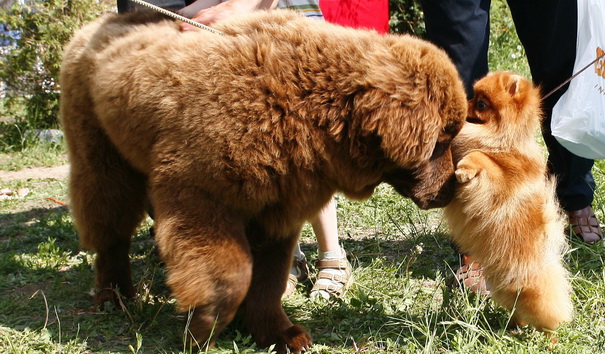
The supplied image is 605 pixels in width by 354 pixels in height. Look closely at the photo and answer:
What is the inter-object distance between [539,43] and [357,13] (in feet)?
4.14

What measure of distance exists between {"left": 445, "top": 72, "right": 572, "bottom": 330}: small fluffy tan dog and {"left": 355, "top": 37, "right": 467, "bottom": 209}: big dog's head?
0.17 m

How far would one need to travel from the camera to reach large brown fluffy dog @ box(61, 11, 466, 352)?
2662 mm

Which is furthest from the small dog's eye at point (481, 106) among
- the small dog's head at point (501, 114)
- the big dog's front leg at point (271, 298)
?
the big dog's front leg at point (271, 298)

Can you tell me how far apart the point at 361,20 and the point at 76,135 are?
5.80 ft

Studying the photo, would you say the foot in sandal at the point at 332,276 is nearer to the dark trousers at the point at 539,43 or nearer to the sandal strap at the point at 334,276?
the sandal strap at the point at 334,276

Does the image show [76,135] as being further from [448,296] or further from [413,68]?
[448,296]

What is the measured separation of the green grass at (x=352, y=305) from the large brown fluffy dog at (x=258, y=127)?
51 cm

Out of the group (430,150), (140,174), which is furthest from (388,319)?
(140,174)

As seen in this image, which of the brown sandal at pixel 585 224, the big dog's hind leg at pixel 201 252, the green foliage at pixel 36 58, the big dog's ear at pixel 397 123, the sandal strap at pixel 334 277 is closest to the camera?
the big dog's ear at pixel 397 123

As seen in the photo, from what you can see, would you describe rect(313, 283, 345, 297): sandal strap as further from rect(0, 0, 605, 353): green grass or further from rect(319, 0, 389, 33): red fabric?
rect(319, 0, 389, 33): red fabric

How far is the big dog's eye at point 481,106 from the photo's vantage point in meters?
3.08

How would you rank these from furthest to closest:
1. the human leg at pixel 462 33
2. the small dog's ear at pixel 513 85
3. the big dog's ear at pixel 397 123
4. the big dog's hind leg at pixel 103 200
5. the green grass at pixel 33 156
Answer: the green grass at pixel 33 156 < the human leg at pixel 462 33 < the big dog's hind leg at pixel 103 200 < the small dog's ear at pixel 513 85 < the big dog's ear at pixel 397 123

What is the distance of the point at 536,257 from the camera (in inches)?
117

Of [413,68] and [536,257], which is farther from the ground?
[413,68]
